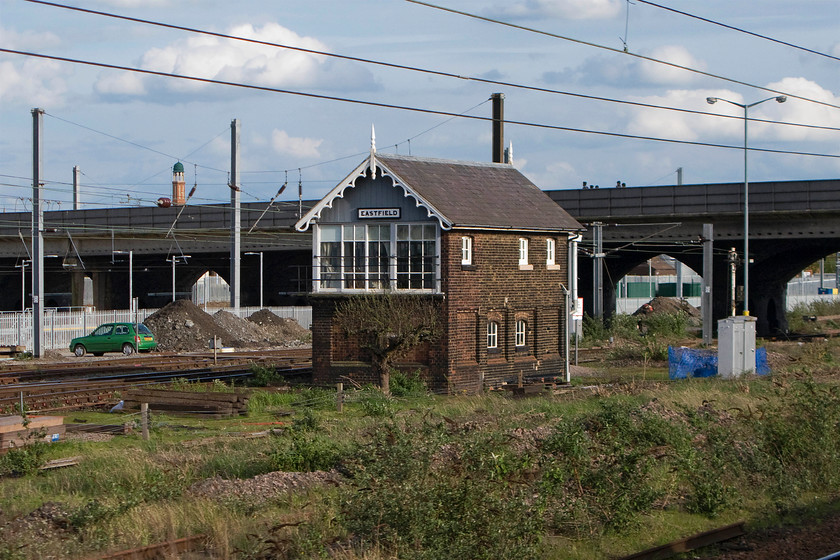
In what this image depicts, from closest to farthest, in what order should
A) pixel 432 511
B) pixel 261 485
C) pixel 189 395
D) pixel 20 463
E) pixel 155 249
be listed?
1. pixel 432 511
2. pixel 261 485
3. pixel 20 463
4. pixel 189 395
5. pixel 155 249

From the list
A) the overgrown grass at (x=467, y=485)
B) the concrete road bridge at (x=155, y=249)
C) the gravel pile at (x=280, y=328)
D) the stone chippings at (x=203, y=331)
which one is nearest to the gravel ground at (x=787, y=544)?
the overgrown grass at (x=467, y=485)

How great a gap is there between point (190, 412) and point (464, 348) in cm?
823

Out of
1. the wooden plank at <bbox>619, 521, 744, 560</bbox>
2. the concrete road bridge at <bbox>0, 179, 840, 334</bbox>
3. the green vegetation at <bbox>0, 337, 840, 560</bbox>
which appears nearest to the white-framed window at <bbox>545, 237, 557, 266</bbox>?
the concrete road bridge at <bbox>0, 179, 840, 334</bbox>

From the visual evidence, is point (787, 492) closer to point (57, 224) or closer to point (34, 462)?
point (34, 462)

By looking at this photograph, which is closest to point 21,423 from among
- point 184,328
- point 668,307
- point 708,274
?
point 184,328

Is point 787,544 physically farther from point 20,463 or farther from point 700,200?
point 700,200

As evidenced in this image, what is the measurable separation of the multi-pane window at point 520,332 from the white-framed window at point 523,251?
182 cm

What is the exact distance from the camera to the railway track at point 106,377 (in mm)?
24344

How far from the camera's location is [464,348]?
27.5m

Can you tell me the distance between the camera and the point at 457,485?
10820 millimetres

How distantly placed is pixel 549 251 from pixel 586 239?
25946 mm

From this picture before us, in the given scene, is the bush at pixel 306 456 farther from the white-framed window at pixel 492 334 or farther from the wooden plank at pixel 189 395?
the white-framed window at pixel 492 334

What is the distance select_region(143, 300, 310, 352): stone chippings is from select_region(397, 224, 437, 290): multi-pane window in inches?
874

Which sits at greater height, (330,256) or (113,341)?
(330,256)
